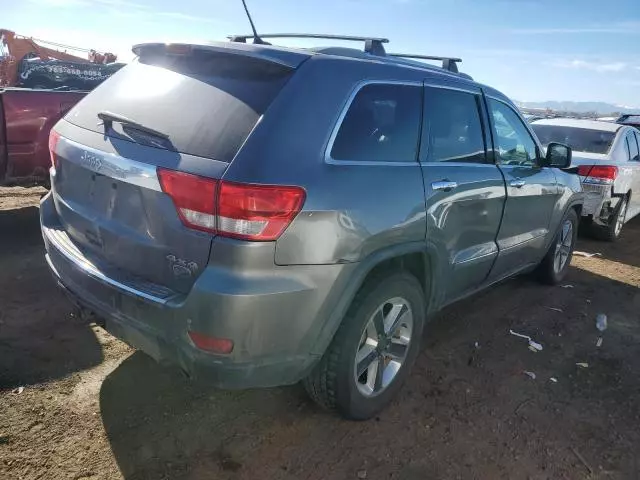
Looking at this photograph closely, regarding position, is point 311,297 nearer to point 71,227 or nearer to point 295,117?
point 295,117

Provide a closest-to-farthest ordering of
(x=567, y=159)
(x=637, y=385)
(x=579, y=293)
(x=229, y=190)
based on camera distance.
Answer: (x=229, y=190) < (x=637, y=385) < (x=567, y=159) < (x=579, y=293)

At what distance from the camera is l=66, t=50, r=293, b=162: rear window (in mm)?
2367

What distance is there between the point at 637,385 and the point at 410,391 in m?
1.61

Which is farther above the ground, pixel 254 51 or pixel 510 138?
pixel 254 51

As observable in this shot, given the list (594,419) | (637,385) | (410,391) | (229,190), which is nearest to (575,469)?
(594,419)

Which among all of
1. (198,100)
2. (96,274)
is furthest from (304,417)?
(198,100)

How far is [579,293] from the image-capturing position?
548 cm

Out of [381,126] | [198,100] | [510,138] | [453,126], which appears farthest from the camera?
[510,138]

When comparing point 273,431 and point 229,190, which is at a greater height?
point 229,190

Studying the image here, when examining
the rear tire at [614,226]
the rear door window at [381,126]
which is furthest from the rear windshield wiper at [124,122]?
the rear tire at [614,226]

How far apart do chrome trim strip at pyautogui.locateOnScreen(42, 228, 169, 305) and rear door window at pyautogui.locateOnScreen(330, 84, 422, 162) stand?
1.03 m

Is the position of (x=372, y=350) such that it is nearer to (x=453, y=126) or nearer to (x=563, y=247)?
(x=453, y=126)

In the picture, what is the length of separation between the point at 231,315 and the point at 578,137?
720 cm

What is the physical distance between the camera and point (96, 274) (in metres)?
2.62
